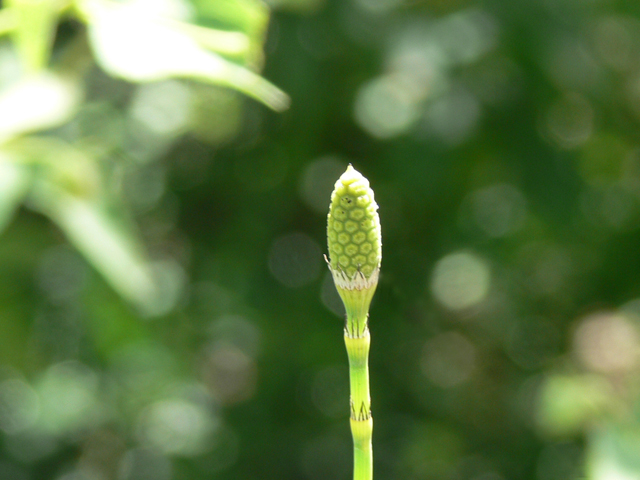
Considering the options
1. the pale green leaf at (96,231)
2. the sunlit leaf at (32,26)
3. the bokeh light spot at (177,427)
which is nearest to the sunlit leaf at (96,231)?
the pale green leaf at (96,231)

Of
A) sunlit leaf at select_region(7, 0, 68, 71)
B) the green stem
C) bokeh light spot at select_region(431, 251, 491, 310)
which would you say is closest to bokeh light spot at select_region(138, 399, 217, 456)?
bokeh light spot at select_region(431, 251, 491, 310)

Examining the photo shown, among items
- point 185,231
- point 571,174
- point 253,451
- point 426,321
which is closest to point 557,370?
point 426,321

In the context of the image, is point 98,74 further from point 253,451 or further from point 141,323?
point 253,451

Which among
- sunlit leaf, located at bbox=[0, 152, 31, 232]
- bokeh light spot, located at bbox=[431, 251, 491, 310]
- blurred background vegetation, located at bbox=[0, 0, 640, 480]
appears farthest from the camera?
bokeh light spot, located at bbox=[431, 251, 491, 310]

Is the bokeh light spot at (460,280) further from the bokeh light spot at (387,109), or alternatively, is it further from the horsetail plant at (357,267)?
the horsetail plant at (357,267)

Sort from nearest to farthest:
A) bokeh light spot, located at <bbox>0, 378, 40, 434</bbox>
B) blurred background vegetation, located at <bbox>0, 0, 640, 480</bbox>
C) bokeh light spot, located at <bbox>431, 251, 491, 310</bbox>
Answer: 1. blurred background vegetation, located at <bbox>0, 0, 640, 480</bbox>
2. bokeh light spot, located at <bbox>431, 251, 491, 310</bbox>
3. bokeh light spot, located at <bbox>0, 378, 40, 434</bbox>

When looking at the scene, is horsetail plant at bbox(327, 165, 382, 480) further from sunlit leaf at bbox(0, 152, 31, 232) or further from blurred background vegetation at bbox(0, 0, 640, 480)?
blurred background vegetation at bbox(0, 0, 640, 480)
